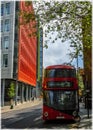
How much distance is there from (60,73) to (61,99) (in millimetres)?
1717

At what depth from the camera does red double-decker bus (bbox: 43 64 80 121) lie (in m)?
22.3

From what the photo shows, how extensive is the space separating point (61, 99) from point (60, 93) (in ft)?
1.42

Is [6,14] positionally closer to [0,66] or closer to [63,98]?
[0,66]

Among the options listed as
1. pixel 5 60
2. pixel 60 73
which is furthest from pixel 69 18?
pixel 5 60

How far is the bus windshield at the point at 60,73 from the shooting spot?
22.4 metres

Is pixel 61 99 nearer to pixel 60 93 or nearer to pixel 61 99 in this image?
pixel 61 99

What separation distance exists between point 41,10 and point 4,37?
4369 cm

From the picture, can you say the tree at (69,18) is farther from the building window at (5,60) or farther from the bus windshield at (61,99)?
the building window at (5,60)

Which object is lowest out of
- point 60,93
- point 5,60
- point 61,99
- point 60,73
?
point 61,99

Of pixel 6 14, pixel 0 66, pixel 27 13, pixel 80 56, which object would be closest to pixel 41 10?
pixel 27 13

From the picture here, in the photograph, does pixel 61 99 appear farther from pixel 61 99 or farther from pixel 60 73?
pixel 60 73

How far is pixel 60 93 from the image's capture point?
22641 millimetres

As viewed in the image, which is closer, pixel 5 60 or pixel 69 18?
pixel 69 18

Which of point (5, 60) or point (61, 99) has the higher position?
point (5, 60)
